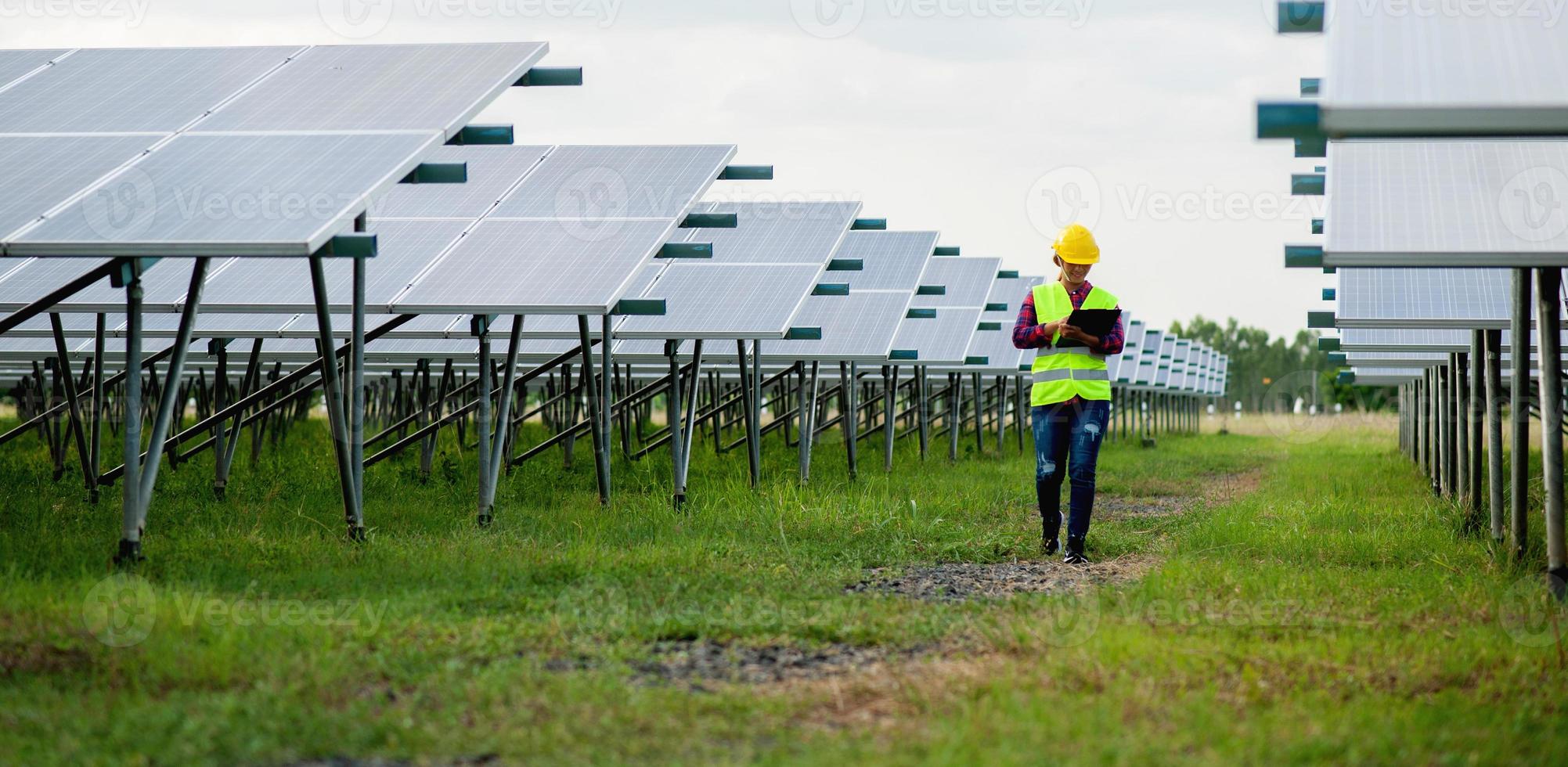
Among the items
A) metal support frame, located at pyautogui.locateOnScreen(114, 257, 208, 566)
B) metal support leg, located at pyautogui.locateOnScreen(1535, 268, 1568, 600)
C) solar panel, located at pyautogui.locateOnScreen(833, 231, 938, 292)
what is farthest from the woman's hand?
solar panel, located at pyautogui.locateOnScreen(833, 231, 938, 292)

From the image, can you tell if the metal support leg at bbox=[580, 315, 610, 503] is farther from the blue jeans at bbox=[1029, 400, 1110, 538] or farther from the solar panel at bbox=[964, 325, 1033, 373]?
the solar panel at bbox=[964, 325, 1033, 373]

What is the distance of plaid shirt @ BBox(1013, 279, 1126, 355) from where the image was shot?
7.15m

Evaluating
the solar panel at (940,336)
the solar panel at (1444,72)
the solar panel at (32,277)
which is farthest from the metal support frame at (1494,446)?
the solar panel at (32,277)

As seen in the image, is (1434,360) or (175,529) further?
(1434,360)

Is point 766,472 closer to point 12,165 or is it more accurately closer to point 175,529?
point 175,529

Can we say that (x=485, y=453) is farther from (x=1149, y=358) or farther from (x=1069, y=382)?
(x=1149, y=358)

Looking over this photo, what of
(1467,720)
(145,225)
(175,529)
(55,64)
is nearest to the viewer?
(1467,720)

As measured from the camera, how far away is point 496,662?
426cm

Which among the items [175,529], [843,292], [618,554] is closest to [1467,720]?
[618,554]

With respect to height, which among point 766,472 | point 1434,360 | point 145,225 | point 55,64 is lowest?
point 766,472

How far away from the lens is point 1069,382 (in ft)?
23.5

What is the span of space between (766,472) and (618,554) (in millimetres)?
5733

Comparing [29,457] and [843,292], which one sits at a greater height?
[843,292]

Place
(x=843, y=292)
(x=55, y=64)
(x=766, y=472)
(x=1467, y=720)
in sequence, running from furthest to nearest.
A: (x=766, y=472), (x=843, y=292), (x=55, y=64), (x=1467, y=720)
